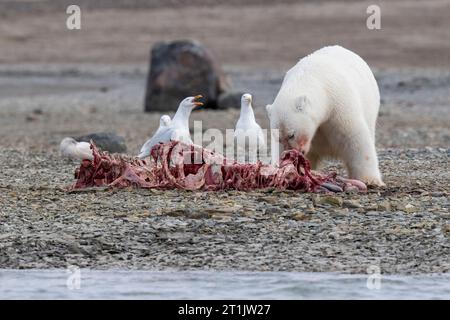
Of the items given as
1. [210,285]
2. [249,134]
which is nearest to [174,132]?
[249,134]

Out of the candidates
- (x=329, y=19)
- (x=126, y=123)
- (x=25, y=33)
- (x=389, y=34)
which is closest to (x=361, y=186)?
(x=126, y=123)

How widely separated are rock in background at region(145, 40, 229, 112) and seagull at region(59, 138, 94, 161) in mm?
8172

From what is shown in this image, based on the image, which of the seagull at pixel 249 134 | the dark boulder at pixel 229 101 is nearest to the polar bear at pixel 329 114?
the seagull at pixel 249 134

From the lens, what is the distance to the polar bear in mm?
9672

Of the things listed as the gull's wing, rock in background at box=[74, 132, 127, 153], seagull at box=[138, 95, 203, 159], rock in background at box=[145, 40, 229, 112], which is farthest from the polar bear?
rock in background at box=[145, 40, 229, 112]

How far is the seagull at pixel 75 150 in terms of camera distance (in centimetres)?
1275

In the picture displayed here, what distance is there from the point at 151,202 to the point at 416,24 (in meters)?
27.0

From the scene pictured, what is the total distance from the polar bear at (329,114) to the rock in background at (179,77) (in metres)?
10.9

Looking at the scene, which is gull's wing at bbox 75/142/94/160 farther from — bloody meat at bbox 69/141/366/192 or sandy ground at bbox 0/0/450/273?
bloody meat at bbox 69/141/366/192

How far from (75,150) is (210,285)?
5.51 metres

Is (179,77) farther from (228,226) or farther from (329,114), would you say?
(228,226)

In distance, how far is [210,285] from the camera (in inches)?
304

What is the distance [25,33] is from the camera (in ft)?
132
